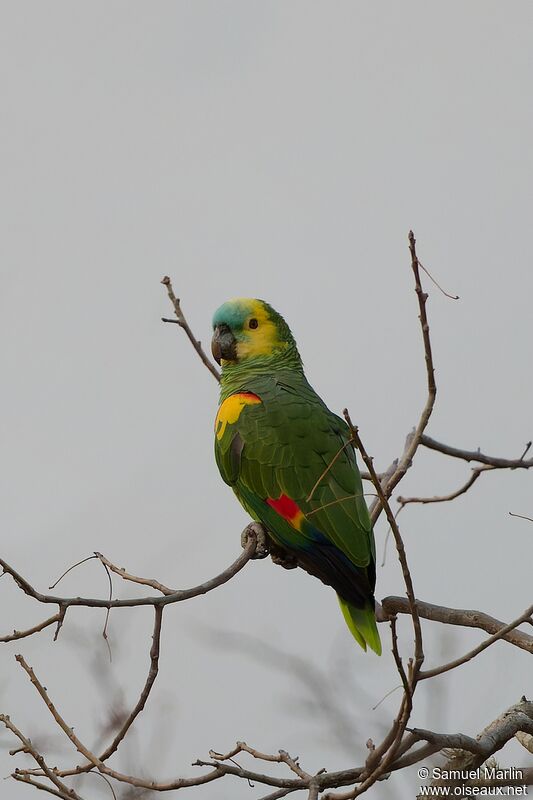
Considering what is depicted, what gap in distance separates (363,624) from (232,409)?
4.41ft

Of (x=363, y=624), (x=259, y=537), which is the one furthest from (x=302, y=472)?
(x=363, y=624)

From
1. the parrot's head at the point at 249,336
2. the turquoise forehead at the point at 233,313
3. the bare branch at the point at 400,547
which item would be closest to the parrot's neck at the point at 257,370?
the parrot's head at the point at 249,336

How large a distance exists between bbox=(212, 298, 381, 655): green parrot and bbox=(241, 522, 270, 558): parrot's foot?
5 centimetres

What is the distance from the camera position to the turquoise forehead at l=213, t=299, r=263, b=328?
5.36 m

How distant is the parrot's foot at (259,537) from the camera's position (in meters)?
4.55

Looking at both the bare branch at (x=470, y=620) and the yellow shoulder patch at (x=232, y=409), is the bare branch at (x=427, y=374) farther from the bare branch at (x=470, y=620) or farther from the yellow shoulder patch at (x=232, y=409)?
the yellow shoulder patch at (x=232, y=409)

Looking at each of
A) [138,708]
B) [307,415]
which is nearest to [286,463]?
[307,415]

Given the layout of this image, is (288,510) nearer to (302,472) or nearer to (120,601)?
(302,472)

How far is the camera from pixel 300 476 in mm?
4480

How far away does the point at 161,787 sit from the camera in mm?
3064

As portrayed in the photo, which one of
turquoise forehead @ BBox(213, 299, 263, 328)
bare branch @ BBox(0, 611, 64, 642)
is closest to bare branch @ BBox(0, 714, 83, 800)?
bare branch @ BBox(0, 611, 64, 642)

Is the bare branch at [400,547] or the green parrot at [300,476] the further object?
the green parrot at [300,476]

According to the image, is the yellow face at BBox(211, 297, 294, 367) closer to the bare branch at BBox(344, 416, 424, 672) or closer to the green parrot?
the green parrot

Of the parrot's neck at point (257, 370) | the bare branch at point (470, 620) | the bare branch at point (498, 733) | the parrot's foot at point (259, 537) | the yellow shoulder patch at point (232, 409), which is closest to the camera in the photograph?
the bare branch at point (498, 733)
